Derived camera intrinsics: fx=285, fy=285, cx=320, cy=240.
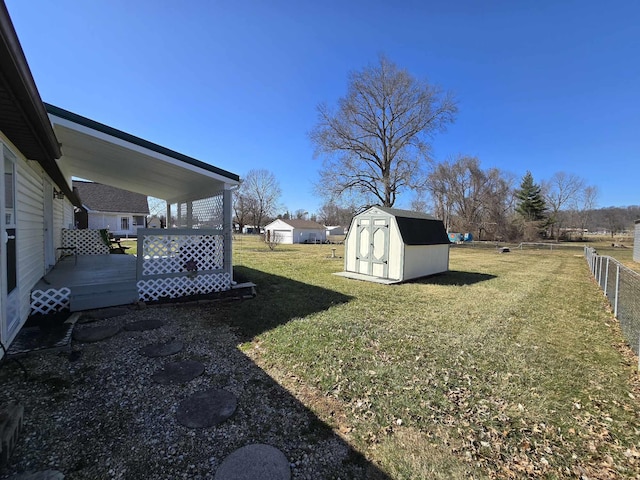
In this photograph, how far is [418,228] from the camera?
10.5 metres

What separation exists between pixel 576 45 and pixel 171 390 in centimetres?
1586

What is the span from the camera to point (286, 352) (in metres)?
3.95

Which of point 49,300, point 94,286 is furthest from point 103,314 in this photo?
point 49,300

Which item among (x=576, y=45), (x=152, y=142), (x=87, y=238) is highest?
(x=576, y=45)

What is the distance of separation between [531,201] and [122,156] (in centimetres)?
5496

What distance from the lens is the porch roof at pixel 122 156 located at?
4965 mm

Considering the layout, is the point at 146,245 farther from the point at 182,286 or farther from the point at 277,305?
the point at 277,305

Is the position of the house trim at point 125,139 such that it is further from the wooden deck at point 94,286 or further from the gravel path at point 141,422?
the gravel path at point 141,422

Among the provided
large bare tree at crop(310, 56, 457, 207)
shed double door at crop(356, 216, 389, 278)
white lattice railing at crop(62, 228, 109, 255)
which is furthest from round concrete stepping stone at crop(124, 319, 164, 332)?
large bare tree at crop(310, 56, 457, 207)

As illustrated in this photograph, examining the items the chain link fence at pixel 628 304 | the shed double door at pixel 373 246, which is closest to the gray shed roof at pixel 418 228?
the shed double door at pixel 373 246

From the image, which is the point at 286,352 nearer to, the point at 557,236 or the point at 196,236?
the point at 196,236

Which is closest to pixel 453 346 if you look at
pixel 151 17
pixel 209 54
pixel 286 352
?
pixel 286 352

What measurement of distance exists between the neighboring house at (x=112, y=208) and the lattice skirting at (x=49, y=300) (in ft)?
86.9

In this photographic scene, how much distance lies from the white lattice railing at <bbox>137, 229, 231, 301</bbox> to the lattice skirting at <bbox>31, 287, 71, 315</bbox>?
3.82 ft
